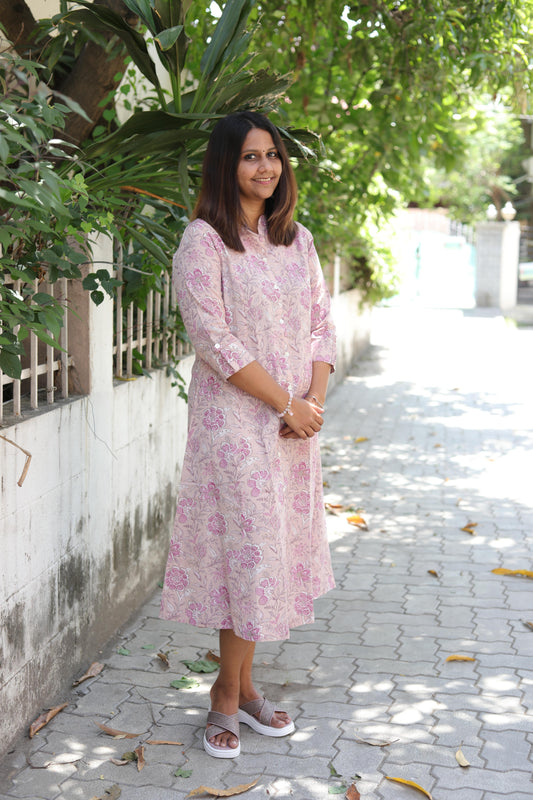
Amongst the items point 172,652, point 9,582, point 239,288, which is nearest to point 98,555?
point 172,652

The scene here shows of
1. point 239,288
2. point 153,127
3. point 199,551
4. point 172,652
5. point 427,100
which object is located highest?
point 427,100

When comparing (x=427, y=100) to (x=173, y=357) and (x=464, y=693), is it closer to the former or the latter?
(x=173, y=357)

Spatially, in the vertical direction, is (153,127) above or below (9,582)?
above

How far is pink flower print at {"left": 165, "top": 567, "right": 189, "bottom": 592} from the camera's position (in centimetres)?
315

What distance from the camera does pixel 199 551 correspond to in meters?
3.11

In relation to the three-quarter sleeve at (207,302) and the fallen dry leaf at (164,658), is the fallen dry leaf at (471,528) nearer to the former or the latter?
the fallen dry leaf at (164,658)

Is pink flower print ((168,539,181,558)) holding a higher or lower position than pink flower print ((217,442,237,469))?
lower

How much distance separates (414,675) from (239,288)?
1.82 meters

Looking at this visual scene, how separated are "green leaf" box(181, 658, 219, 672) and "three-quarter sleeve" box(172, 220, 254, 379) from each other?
4.96 ft

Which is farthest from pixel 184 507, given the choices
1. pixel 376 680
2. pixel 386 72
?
pixel 386 72

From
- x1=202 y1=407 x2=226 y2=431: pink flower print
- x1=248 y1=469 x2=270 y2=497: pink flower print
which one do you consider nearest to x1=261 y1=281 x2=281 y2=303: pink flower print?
x1=202 y1=407 x2=226 y2=431: pink flower print

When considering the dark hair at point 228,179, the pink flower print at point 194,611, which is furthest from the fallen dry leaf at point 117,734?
the dark hair at point 228,179

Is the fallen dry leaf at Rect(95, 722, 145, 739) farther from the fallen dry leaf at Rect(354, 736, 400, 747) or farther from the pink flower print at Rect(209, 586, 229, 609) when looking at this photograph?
the fallen dry leaf at Rect(354, 736, 400, 747)

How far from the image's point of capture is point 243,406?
3043 millimetres
